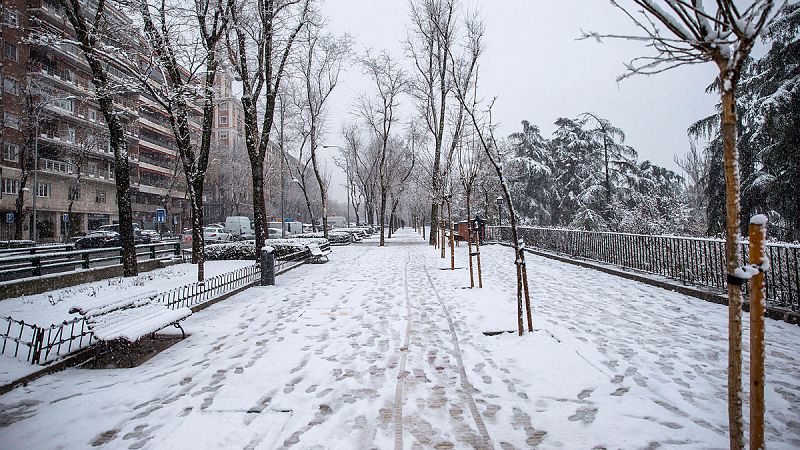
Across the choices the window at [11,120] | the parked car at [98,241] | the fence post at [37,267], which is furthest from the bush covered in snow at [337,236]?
the fence post at [37,267]

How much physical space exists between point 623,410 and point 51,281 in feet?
45.7

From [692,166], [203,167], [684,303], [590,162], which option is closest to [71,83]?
[203,167]

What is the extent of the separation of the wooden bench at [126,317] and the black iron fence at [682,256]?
33.0ft

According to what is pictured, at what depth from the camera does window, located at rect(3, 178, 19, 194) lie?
3335cm

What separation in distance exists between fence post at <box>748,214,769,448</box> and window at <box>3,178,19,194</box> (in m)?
46.0

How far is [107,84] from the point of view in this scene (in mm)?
11359

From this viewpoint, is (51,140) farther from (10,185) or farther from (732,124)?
(732,124)

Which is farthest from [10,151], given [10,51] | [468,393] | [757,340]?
[757,340]

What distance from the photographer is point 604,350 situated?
571cm

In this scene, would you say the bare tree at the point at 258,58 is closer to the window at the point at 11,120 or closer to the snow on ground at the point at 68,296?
the snow on ground at the point at 68,296

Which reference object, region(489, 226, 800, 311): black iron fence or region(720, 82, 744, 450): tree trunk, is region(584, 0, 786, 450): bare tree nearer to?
region(720, 82, 744, 450): tree trunk

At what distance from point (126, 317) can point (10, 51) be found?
1645 inches

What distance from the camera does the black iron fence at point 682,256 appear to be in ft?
23.3

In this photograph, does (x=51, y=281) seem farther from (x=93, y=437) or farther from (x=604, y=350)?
(x=604, y=350)
